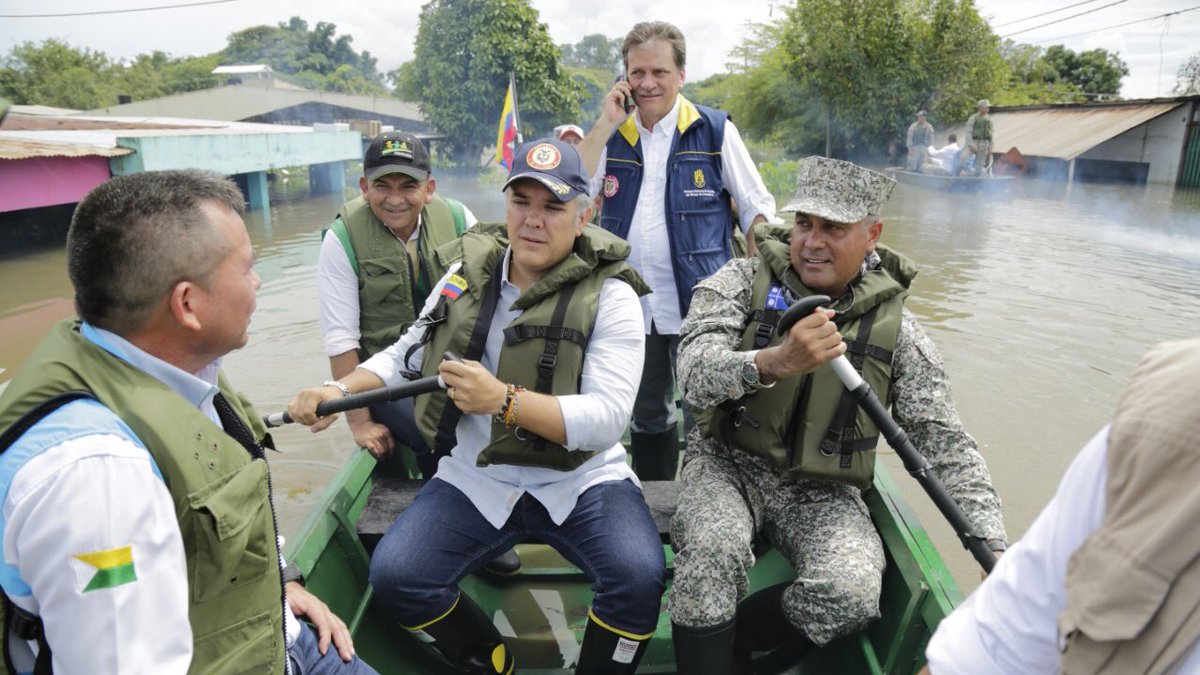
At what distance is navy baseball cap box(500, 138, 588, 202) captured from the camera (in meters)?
2.50

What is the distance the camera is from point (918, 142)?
23703 millimetres

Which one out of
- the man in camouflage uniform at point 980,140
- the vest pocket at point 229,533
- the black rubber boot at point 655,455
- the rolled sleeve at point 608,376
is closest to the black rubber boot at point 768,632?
the rolled sleeve at point 608,376

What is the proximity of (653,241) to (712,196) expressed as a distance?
13.6 inches

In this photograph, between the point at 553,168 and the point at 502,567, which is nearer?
the point at 553,168

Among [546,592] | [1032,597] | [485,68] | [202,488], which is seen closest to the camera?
[1032,597]

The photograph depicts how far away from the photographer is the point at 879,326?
2.66 meters

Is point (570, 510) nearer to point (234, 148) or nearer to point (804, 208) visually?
point (804, 208)

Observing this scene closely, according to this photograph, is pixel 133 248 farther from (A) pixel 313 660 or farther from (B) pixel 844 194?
(B) pixel 844 194

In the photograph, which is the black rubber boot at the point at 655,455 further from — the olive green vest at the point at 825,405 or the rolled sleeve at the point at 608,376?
the rolled sleeve at the point at 608,376

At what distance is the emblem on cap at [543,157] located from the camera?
253 centimetres

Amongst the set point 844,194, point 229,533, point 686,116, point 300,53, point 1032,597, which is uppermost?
point 300,53

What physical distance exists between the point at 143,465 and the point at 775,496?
2028 mm

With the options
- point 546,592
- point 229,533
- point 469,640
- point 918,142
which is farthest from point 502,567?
point 918,142

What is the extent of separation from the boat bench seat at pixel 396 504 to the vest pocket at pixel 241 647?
53.6 inches
